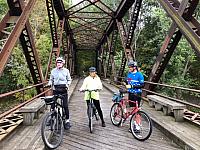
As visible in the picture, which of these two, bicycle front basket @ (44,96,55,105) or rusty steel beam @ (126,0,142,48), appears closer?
bicycle front basket @ (44,96,55,105)

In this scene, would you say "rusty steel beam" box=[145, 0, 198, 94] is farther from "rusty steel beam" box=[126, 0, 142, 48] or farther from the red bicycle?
"rusty steel beam" box=[126, 0, 142, 48]

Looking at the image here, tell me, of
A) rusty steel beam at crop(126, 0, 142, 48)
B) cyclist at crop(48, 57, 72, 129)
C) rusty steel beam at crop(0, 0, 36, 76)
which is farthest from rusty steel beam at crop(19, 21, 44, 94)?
rusty steel beam at crop(126, 0, 142, 48)

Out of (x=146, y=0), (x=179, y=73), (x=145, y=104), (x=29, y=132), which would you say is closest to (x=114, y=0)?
(x=146, y=0)

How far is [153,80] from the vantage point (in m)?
8.55

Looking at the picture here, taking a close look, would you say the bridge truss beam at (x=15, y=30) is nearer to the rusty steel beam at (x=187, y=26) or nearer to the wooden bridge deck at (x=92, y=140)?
the wooden bridge deck at (x=92, y=140)

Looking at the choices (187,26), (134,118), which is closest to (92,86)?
(134,118)

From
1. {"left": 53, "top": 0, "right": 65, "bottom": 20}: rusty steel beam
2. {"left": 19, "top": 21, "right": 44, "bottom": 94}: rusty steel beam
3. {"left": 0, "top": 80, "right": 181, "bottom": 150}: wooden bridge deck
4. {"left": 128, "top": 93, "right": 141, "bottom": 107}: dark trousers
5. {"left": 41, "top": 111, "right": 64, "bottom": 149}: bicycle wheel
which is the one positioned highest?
{"left": 53, "top": 0, "right": 65, "bottom": 20}: rusty steel beam

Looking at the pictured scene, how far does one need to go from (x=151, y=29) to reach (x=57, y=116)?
2163 cm

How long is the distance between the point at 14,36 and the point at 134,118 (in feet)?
9.79

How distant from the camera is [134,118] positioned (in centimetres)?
546

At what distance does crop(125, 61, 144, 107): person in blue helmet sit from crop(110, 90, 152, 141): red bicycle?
0.15 meters

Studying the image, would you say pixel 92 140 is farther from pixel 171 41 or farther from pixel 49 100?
pixel 171 41

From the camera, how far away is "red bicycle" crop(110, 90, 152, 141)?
5156 millimetres

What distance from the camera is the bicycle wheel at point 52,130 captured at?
4.39 meters
